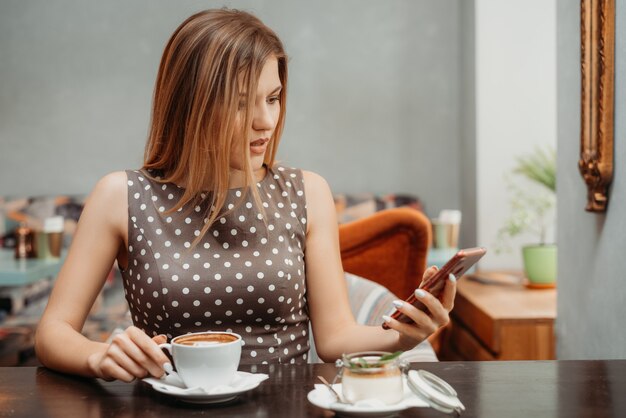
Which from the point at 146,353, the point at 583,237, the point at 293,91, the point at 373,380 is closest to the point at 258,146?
the point at 146,353

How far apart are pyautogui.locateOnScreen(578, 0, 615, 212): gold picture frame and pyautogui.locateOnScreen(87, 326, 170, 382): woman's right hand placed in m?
1.23

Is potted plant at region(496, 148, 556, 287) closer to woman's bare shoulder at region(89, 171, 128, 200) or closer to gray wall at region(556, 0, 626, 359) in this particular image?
gray wall at region(556, 0, 626, 359)

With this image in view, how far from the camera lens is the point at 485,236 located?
13.4ft

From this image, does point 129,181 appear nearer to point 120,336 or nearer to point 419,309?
point 120,336

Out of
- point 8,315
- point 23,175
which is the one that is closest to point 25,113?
point 23,175

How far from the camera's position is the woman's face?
1.42 metres

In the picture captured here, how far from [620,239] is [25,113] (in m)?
4.25

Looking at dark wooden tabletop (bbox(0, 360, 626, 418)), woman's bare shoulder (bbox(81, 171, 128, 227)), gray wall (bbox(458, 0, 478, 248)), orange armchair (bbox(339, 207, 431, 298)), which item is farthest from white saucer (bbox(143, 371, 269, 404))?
gray wall (bbox(458, 0, 478, 248))

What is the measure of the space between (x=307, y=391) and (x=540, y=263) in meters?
2.58

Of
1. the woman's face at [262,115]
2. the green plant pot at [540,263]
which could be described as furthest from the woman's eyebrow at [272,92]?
the green plant pot at [540,263]

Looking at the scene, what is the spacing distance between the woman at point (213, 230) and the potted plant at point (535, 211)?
206 cm

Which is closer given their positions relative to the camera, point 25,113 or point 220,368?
point 220,368

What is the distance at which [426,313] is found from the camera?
1154mm

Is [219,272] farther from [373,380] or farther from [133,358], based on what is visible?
[373,380]
